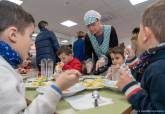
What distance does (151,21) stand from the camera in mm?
923

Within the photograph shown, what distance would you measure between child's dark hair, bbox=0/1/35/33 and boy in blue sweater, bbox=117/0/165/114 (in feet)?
1.53

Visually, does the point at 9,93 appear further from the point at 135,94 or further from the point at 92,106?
the point at 135,94

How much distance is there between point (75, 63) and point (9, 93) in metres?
1.79

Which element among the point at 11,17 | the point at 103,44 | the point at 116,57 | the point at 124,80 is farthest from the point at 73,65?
the point at 11,17

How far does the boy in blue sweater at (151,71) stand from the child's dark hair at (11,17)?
1.53 feet

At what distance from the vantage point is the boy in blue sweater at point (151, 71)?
2.49 feet

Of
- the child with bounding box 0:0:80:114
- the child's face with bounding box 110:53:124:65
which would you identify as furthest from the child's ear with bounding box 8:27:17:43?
the child's face with bounding box 110:53:124:65

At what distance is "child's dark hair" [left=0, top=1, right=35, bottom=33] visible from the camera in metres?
0.79

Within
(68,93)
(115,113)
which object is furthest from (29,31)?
(115,113)

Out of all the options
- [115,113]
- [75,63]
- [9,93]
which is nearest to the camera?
[9,93]

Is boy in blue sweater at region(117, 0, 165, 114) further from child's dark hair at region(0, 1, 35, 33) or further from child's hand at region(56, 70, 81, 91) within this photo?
child's dark hair at region(0, 1, 35, 33)

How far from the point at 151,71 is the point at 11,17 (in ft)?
1.81

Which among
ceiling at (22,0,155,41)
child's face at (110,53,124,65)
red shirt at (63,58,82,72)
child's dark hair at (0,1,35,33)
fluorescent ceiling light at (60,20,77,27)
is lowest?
red shirt at (63,58,82,72)

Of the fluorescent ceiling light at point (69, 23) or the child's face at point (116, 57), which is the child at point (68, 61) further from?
the fluorescent ceiling light at point (69, 23)
